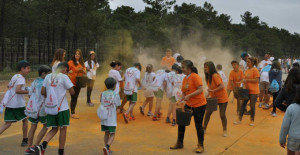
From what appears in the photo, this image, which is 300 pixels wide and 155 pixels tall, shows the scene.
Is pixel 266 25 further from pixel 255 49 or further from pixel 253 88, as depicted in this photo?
pixel 253 88

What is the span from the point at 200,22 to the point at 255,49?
20.8 metres

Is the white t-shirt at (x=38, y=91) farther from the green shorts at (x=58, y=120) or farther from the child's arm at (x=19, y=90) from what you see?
the green shorts at (x=58, y=120)

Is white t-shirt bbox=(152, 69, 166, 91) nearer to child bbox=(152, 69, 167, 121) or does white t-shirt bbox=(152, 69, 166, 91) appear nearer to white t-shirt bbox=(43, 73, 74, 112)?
child bbox=(152, 69, 167, 121)

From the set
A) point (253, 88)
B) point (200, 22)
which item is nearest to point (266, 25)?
point (200, 22)

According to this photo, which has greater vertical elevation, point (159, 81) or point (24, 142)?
point (159, 81)

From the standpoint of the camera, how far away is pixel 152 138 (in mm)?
6230

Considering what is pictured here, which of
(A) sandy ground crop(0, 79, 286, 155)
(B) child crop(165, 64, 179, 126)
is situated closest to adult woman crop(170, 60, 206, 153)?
(A) sandy ground crop(0, 79, 286, 155)

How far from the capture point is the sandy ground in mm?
5355

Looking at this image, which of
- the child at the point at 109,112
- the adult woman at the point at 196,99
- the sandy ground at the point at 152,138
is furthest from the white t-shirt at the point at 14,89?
the adult woman at the point at 196,99

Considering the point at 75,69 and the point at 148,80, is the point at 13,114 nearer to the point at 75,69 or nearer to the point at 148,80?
the point at 75,69

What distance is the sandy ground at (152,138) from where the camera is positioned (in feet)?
17.6

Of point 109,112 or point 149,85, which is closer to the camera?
point 109,112

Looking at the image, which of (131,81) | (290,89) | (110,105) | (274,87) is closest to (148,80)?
(131,81)

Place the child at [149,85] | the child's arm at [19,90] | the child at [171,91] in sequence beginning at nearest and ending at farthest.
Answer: the child's arm at [19,90] < the child at [171,91] < the child at [149,85]
